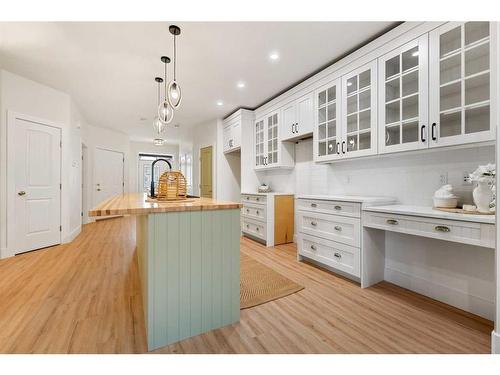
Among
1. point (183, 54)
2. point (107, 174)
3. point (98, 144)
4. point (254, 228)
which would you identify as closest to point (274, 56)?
point (183, 54)

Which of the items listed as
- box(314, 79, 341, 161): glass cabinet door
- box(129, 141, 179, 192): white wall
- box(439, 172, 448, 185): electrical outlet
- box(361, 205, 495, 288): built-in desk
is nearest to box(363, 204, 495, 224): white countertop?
box(361, 205, 495, 288): built-in desk

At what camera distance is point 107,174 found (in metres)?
6.71

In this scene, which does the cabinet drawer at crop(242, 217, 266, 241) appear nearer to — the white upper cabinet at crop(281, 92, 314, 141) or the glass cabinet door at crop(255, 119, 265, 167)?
the glass cabinet door at crop(255, 119, 265, 167)

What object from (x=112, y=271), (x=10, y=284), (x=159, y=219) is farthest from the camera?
(x=112, y=271)

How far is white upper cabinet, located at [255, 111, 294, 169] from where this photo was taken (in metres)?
3.97

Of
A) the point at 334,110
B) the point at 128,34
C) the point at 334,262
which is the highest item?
the point at 128,34

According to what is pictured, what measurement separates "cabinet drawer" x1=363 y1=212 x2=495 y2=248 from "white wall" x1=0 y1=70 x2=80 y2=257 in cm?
473

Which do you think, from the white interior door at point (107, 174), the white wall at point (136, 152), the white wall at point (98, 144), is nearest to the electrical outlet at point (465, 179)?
the white wall at point (98, 144)

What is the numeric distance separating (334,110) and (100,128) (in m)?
6.43

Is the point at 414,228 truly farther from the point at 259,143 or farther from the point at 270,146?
the point at 259,143

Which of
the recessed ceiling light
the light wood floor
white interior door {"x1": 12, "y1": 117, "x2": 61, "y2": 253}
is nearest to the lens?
the light wood floor
